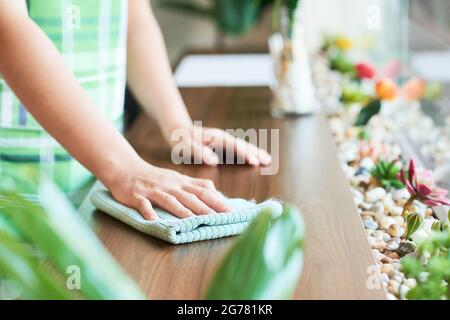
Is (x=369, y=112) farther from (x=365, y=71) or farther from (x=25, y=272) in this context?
(x=25, y=272)

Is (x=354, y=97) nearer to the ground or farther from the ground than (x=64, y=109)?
nearer to the ground

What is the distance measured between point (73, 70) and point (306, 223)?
50 cm

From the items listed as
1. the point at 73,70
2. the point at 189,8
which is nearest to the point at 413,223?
the point at 73,70

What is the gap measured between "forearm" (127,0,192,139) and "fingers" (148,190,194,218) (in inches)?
17.0

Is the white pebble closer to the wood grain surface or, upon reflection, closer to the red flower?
the wood grain surface

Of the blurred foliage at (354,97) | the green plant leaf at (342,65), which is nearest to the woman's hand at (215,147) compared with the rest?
the blurred foliage at (354,97)

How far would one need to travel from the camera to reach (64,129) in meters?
1.07

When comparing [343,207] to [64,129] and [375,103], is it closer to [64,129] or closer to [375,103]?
[64,129]

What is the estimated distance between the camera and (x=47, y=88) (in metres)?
1.06

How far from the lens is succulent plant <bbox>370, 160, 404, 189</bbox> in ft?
4.45

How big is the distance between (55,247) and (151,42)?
1.06m

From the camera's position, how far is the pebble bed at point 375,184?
3.39 ft

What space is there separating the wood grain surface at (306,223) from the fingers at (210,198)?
0.19 ft

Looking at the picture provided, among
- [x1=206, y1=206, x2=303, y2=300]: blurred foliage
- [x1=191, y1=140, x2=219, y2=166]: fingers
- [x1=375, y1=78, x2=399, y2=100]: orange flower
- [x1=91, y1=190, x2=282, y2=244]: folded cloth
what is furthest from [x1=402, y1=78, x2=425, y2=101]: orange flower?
[x1=206, y1=206, x2=303, y2=300]: blurred foliage
